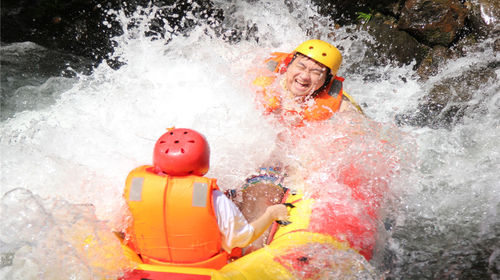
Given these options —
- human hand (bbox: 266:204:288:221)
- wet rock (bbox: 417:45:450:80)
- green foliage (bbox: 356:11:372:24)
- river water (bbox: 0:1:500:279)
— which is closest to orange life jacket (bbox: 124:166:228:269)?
river water (bbox: 0:1:500:279)

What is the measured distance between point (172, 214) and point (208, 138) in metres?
1.83

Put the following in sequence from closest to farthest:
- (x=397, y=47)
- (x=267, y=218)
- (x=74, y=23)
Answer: (x=267, y=218) < (x=74, y=23) < (x=397, y=47)

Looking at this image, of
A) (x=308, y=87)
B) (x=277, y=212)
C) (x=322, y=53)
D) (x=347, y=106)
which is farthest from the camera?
(x=347, y=106)

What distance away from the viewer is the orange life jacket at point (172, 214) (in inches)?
103

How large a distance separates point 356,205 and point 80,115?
10.0 ft

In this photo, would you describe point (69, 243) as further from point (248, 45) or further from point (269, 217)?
point (248, 45)

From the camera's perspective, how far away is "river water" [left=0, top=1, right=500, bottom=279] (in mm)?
2834

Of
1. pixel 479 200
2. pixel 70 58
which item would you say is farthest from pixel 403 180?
pixel 70 58

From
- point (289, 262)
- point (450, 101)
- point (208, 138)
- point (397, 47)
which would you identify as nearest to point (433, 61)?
point (397, 47)

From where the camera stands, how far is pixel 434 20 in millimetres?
6430

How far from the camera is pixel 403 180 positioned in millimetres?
4277

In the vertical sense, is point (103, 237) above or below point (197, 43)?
below

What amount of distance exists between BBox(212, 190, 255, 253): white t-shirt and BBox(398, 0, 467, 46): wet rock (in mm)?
4987

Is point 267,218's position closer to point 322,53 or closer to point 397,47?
point 322,53
